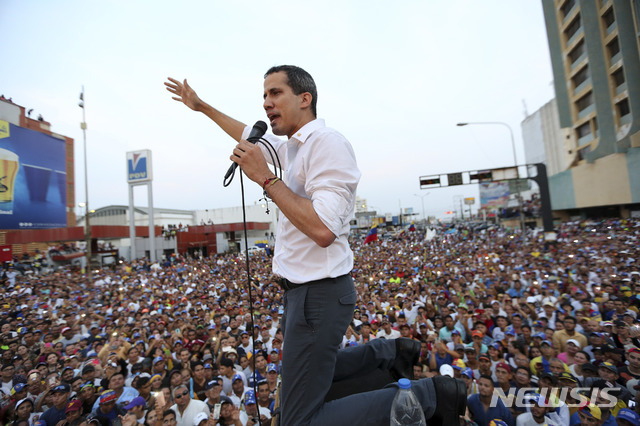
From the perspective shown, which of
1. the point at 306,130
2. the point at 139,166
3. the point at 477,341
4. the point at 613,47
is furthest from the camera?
the point at 139,166

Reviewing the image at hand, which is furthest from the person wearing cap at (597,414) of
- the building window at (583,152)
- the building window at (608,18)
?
the building window at (583,152)

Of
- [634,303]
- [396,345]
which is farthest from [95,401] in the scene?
[634,303]

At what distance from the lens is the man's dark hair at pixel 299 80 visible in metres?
1.72

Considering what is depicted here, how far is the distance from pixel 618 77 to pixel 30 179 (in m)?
47.1

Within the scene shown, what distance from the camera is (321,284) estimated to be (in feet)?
4.84

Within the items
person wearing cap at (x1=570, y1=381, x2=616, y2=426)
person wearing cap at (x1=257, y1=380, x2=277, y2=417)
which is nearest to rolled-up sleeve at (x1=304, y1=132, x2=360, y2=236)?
person wearing cap at (x1=570, y1=381, x2=616, y2=426)

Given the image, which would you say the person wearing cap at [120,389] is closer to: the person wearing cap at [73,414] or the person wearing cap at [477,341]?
the person wearing cap at [73,414]

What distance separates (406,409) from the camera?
1385mm

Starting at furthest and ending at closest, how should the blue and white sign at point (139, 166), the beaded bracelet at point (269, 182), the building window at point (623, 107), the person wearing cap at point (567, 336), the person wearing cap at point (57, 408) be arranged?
1. the blue and white sign at point (139, 166)
2. the building window at point (623, 107)
3. the person wearing cap at point (567, 336)
4. the person wearing cap at point (57, 408)
5. the beaded bracelet at point (269, 182)

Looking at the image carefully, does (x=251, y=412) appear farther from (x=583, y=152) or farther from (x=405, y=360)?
(x=583, y=152)

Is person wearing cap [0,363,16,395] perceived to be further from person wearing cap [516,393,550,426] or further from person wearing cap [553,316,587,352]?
person wearing cap [553,316,587,352]

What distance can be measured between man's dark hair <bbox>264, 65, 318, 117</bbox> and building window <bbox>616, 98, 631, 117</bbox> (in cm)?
3312

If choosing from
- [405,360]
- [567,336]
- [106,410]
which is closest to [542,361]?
[567,336]

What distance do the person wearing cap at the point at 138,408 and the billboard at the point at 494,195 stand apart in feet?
212
